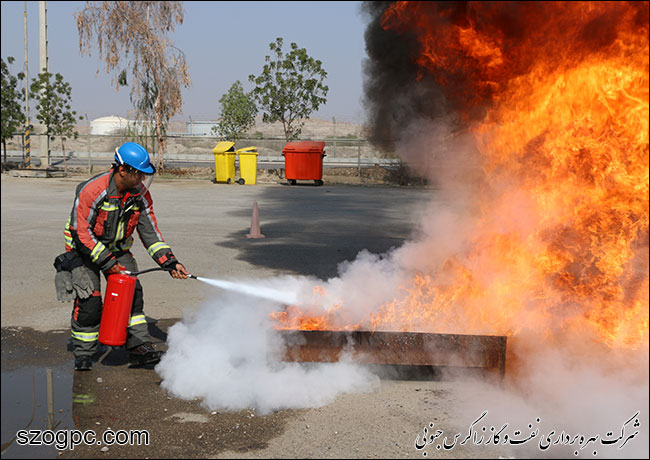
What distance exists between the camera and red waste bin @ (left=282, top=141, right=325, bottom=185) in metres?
21.6

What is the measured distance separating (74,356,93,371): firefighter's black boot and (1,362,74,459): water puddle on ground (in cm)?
8

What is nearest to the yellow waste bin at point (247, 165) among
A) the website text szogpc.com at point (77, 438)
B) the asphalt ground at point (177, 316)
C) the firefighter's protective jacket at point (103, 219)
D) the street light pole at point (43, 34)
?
the asphalt ground at point (177, 316)

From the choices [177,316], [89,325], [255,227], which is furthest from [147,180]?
[255,227]

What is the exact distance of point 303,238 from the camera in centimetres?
1079

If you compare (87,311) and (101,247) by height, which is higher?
(101,247)

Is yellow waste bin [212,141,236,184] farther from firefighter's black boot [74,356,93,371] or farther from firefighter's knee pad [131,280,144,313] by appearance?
firefighter's black boot [74,356,93,371]

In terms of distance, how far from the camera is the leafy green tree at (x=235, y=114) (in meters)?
34.8

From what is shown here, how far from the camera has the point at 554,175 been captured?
5098 mm

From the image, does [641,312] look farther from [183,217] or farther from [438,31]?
[183,217]

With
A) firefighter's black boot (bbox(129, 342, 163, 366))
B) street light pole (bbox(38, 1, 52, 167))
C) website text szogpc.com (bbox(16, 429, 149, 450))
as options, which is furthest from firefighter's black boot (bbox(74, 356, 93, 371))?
street light pole (bbox(38, 1, 52, 167))

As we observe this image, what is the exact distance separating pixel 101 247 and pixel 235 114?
31.2m

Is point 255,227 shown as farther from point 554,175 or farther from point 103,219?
point 554,175

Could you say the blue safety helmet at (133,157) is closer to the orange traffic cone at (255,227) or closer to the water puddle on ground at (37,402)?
the water puddle on ground at (37,402)

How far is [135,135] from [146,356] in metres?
23.9
